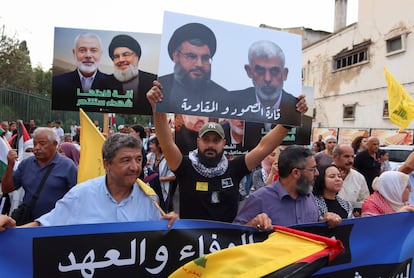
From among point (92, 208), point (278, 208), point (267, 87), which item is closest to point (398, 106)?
point (267, 87)

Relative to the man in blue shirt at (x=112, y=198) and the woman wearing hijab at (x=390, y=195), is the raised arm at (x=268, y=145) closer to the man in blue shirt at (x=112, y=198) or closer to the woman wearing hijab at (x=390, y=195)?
the woman wearing hijab at (x=390, y=195)

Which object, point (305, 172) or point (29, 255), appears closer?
point (29, 255)

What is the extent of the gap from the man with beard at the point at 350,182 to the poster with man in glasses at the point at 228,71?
1512mm

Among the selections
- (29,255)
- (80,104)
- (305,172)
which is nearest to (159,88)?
(305,172)

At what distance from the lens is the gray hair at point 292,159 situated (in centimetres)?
290

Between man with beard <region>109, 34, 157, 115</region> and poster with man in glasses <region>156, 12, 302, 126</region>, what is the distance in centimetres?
187

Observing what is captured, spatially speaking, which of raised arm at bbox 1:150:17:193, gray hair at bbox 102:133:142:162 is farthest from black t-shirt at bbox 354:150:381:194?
raised arm at bbox 1:150:17:193

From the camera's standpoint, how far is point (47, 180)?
12.0 feet

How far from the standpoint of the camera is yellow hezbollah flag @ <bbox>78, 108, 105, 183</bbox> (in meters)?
3.64

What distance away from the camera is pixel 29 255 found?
236cm

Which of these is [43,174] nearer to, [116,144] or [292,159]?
[116,144]

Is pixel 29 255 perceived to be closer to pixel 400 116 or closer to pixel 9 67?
pixel 400 116

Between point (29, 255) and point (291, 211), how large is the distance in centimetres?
171

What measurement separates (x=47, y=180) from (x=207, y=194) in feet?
4.94
